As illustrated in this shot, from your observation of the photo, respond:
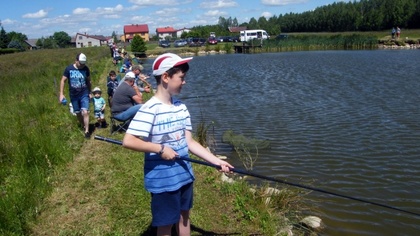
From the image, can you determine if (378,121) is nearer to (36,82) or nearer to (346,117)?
(346,117)

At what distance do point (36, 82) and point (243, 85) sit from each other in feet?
35.4

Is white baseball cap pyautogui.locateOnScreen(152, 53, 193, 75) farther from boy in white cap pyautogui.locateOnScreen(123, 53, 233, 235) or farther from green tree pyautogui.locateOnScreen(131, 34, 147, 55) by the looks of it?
green tree pyautogui.locateOnScreen(131, 34, 147, 55)

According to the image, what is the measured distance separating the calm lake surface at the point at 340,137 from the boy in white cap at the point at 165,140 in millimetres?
3429

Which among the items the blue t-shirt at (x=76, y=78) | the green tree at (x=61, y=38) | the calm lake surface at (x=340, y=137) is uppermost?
the green tree at (x=61, y=38)

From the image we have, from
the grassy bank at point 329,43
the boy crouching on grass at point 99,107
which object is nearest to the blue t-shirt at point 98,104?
the boy crouching on grass at point 99,107

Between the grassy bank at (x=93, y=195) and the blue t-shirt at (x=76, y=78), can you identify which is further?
the blue t-shirt at (x=76, y=78)

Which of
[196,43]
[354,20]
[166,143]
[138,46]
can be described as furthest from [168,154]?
[354,20]

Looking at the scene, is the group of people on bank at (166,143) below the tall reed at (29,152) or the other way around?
the other way around

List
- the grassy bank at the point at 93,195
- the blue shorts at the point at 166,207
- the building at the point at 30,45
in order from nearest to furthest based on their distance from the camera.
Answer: the blue shorts at the point at 166,207 → the grassy bank at the point at 93,195 → the building at the point at 30,45

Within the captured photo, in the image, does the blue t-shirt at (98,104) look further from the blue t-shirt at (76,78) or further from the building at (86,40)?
the building at (86,40)

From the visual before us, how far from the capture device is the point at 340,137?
10094 millimetres

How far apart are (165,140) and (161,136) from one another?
56mm

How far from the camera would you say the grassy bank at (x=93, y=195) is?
4637mm

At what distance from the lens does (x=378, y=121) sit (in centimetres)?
1151
